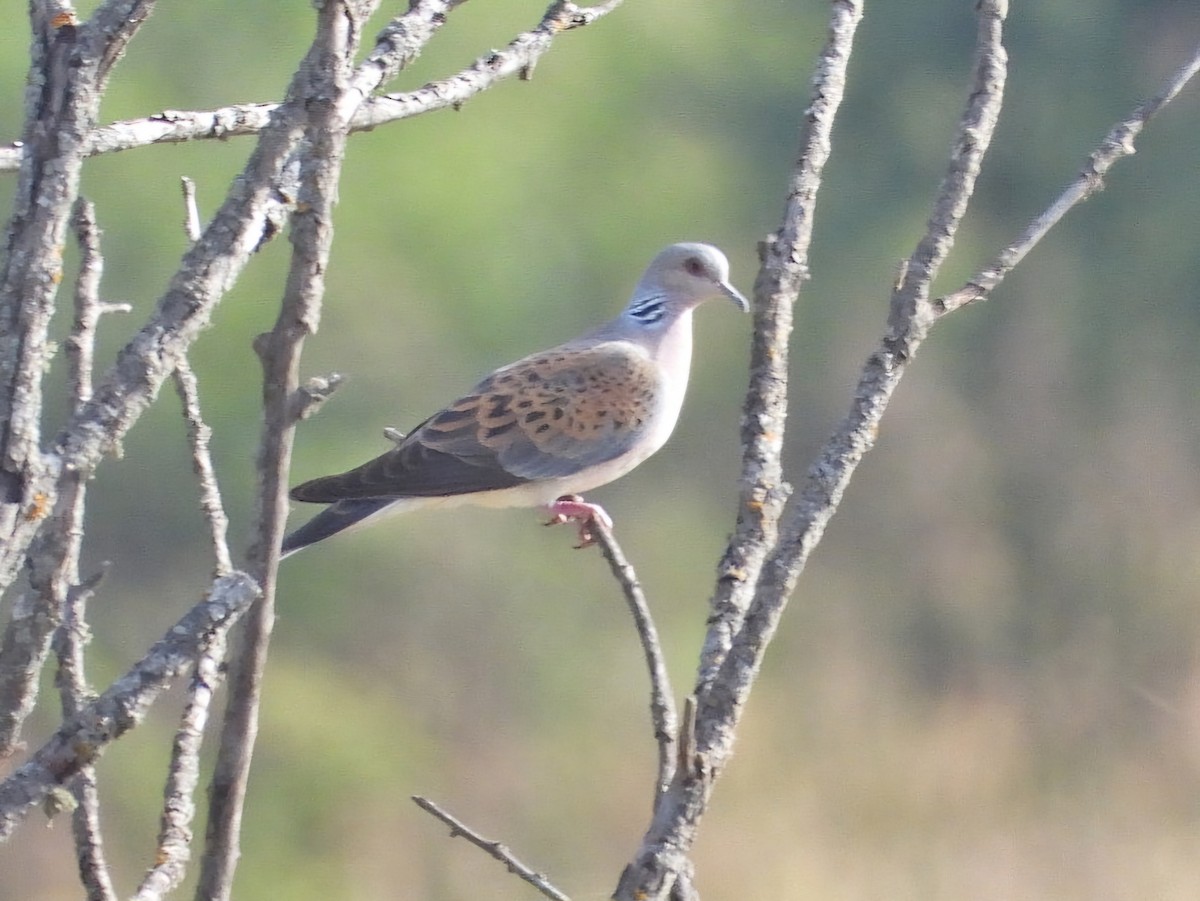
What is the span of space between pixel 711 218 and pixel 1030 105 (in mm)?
1100

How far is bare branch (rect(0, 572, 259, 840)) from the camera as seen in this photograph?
3.05ft

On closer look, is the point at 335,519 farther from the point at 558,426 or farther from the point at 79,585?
the point at 79,585

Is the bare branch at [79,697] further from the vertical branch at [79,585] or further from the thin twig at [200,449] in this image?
the thin twig at [200,449]

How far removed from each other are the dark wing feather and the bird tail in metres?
0.06

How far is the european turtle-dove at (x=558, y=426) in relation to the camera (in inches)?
100

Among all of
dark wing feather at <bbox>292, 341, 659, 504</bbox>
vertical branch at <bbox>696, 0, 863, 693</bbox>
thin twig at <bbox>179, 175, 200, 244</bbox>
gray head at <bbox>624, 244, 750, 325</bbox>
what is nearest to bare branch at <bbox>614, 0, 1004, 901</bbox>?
vertical branch at <bbox>696, 0, 863, 693</bbox>

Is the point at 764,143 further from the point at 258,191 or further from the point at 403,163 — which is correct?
the point at 258,191

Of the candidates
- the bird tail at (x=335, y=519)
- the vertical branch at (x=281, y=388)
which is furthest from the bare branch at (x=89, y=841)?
the bird tail at (x=335, y=519)

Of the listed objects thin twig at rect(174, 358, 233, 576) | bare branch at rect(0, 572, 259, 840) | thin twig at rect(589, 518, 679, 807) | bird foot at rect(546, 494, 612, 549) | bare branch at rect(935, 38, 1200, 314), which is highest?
bird foot at rect(546, 494, 612, 549)

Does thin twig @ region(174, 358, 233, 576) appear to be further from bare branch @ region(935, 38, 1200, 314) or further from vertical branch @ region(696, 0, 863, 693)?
bare branch @ region(935, 38, 1200, 314)

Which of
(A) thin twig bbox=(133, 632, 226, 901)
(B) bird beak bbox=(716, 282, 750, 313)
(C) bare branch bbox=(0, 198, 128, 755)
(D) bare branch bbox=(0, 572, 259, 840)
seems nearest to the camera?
(D) bare branch bbox=(0, 572, 259, 840)

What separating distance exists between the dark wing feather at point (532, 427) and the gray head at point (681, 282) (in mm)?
122

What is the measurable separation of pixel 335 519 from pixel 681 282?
2.69 ft

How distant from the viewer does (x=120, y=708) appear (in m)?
0.93
